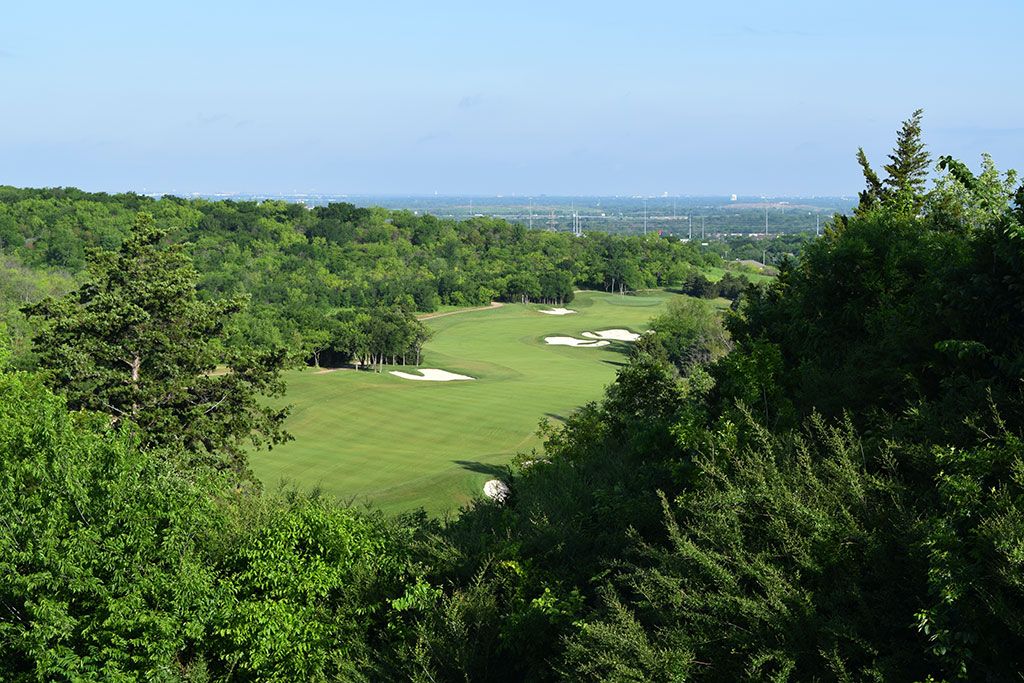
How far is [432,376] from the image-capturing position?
74.9m

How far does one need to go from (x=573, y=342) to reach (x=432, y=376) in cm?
2702

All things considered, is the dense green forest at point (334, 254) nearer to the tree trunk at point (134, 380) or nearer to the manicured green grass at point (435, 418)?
the manicured green grass at point (435, 418)

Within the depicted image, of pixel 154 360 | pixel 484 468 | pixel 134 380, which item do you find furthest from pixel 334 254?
→ pixel 134 380

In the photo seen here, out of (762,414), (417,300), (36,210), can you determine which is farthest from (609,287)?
(762,414)

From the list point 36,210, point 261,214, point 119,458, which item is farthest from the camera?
point 261,214

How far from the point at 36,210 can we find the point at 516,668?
529ft

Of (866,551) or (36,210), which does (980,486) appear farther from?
(36,210)

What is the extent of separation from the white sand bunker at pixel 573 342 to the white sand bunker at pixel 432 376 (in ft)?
76.9

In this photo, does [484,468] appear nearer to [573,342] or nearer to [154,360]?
[154,360]

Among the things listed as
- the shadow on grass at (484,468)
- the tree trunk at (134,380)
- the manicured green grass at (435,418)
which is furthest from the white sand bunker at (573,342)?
the tree trunk at (134,380)

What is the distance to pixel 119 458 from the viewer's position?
1409 centimetres

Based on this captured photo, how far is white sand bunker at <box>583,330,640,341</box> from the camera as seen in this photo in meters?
100

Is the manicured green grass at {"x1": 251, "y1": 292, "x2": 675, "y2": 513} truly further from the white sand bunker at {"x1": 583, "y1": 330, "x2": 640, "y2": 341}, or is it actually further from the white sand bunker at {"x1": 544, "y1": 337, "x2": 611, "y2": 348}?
the white sand bunker at {"x1": 583, "y1": 330, "x2": 640, "y2": 341}

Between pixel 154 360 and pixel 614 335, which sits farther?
pixel 614 335
